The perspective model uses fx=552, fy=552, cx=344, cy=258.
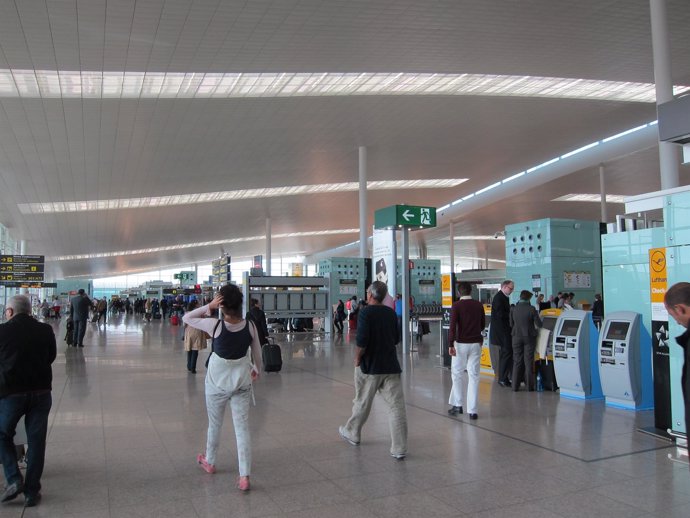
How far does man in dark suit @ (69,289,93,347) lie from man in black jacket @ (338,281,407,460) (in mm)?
13533

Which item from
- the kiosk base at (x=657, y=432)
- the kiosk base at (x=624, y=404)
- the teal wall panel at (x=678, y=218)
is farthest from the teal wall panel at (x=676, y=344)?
the kiosk base at (x=624, y=404)

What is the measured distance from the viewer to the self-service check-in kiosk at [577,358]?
310 inches

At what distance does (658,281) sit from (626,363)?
1.67 metres

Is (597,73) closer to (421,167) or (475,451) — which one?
(421,167)

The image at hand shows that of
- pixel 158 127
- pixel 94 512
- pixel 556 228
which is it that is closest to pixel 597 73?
pixel 556 228

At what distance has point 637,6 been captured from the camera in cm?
1248

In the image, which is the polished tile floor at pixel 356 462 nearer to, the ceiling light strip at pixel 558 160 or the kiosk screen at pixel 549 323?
the kiosk screen at pixel 549 323

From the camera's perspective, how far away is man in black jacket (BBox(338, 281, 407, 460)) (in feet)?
16.5

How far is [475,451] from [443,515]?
1.69 meters

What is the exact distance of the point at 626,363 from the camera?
7.09 meters

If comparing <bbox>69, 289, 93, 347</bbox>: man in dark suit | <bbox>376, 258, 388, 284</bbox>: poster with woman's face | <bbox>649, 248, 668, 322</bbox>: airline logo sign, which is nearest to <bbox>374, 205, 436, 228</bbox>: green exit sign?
<bbox>376, 258, 388, 284</bbox>: poster with woman's face

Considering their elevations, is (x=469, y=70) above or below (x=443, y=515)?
above

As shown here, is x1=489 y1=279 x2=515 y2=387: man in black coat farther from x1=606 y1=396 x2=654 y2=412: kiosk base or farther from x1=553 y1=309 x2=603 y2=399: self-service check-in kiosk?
x1=606 y1=396 x2=654 y2=412: kiosk base

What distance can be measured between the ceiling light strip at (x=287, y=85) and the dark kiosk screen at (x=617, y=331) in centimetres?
1081
